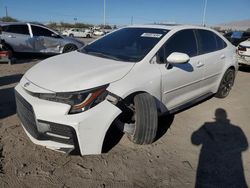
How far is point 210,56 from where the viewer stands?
16.3ft

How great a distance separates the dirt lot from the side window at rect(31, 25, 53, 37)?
7.17m

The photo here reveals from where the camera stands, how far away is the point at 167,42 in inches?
160

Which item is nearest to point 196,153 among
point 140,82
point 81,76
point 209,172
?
point 209,172

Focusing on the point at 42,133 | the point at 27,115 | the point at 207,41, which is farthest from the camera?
the point at 207,41

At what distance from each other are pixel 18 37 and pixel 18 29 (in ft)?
1.25

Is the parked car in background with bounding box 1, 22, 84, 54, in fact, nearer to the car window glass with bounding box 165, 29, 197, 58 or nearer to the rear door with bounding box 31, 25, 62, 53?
the rear door with bounding box 31, 25, 62, 53

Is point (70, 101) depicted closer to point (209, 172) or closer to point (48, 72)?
point (48, 72)

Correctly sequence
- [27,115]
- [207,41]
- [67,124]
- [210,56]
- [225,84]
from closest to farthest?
1. [67,124]
2. [27,115]
3. [210,56]
4. [207,41]
5. [225,84]

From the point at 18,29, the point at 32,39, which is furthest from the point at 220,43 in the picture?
the point at 18,29

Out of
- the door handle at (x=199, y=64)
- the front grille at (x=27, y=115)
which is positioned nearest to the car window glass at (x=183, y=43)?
the door handle at (x=199, y=64)

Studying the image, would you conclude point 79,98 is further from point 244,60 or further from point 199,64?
point 244,60

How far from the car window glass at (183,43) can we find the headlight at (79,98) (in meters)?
1.51

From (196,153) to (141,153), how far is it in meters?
0.77

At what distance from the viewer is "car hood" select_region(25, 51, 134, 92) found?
305cm
